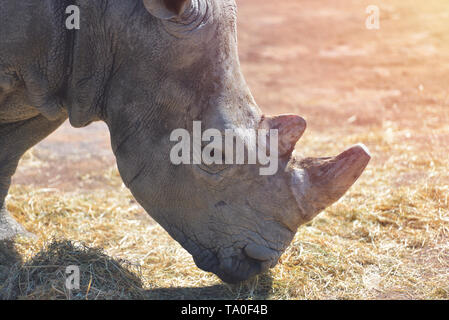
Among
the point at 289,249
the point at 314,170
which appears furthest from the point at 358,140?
the point at 314,170

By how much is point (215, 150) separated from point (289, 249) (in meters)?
1.30

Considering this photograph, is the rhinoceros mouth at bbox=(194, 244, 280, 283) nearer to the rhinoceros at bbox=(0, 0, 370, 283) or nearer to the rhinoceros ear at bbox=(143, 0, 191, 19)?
the rhinoceros at bbox=(0, 0, 370, 283)

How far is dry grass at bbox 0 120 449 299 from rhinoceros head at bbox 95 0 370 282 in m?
0.46

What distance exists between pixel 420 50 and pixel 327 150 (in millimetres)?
6237

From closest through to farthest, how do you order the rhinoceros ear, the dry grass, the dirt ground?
the rhinoceros ear, the dry grass, the dirt ground

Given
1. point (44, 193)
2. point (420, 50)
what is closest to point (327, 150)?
point (44, 193)

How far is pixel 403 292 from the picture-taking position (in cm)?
416

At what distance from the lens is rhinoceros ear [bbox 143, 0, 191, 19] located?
3.49 m

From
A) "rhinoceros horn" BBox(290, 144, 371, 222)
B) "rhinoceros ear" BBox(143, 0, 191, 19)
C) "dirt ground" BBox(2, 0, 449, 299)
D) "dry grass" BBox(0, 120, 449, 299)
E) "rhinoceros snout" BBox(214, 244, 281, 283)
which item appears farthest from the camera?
"dirt ground" BBox(2, 0, 449, 299)

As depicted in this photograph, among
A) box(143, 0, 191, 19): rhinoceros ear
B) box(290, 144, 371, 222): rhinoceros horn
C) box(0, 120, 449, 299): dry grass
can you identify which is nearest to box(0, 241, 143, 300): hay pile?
box(0, 120, 449, 299): dry grass

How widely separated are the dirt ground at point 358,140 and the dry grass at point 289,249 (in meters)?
0.02

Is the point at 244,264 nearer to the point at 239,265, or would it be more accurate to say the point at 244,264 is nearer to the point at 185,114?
the point at 239,265

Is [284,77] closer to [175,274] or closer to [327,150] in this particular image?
[327,150]

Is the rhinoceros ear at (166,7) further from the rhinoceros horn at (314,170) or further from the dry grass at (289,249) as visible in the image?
the dry grass at (289,249)
